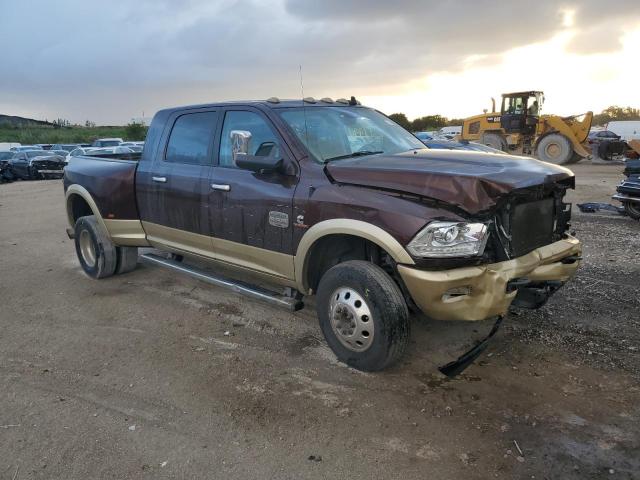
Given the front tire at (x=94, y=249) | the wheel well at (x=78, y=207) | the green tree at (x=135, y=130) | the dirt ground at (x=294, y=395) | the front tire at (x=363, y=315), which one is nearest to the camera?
the dirt ground at (x=294, y=395)

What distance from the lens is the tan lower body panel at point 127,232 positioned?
5617 mm

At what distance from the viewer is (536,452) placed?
2807mm

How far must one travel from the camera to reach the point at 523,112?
21.4 metres

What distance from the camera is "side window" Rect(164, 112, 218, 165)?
4762 millimetres

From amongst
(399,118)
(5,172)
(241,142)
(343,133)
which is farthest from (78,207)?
(399,118)

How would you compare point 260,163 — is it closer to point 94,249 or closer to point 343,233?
point 343,233

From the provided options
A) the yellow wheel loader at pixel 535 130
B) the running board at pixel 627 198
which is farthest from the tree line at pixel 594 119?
the running board at pixel 627 198

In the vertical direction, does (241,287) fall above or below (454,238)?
below

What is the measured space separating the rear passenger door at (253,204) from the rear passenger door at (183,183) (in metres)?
0.15

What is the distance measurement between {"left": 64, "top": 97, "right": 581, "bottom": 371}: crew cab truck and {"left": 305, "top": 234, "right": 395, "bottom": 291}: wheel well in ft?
0.04

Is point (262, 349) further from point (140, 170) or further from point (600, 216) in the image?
point (600, 216)

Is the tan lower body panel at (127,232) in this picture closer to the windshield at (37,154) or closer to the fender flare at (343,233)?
the fender flare at (343,233)

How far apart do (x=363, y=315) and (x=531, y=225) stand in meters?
1.32

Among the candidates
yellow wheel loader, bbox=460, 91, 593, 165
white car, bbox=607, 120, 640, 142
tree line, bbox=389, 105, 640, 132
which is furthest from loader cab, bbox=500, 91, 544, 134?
tree line, bbox=389, 105, 640, 132
